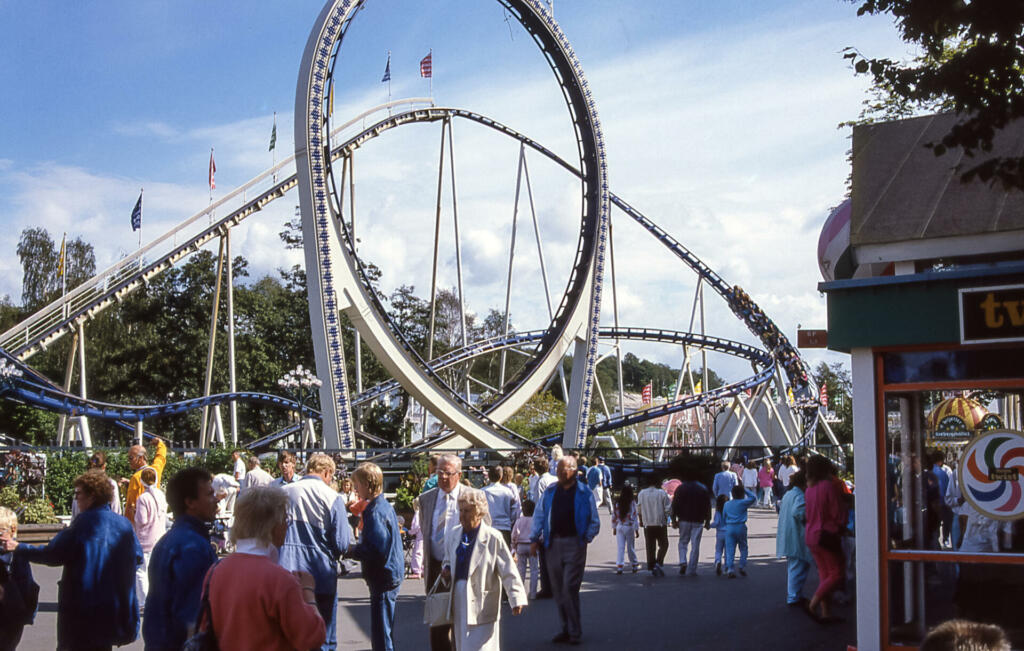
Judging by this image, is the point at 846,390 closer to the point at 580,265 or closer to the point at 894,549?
the point at 580,265

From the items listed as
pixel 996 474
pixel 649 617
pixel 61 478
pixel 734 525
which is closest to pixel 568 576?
pixel 649 617

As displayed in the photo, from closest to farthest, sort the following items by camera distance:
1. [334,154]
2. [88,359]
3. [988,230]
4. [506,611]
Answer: [988,230], [506,611], [334,154], [88,359]

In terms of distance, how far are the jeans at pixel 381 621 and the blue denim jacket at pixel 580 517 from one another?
7.99ft

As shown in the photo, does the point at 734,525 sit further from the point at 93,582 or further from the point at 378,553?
the point at 93,582

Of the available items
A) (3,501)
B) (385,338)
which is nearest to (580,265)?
(385,338)

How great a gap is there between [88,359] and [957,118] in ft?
151

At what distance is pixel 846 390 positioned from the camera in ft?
288

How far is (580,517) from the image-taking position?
905 cm

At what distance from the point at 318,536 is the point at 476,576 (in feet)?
3.40

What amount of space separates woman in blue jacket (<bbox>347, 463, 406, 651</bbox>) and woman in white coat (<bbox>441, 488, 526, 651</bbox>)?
22.4 inches

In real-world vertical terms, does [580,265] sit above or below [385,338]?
above

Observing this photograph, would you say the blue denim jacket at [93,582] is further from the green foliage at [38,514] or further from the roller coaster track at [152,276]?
the roller coaster track at [152,276]

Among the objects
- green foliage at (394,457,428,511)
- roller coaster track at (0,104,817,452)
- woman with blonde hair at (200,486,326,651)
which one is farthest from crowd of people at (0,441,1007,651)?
roller coaster track at (0,104,817,452)

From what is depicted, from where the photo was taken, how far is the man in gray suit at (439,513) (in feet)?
23.7
